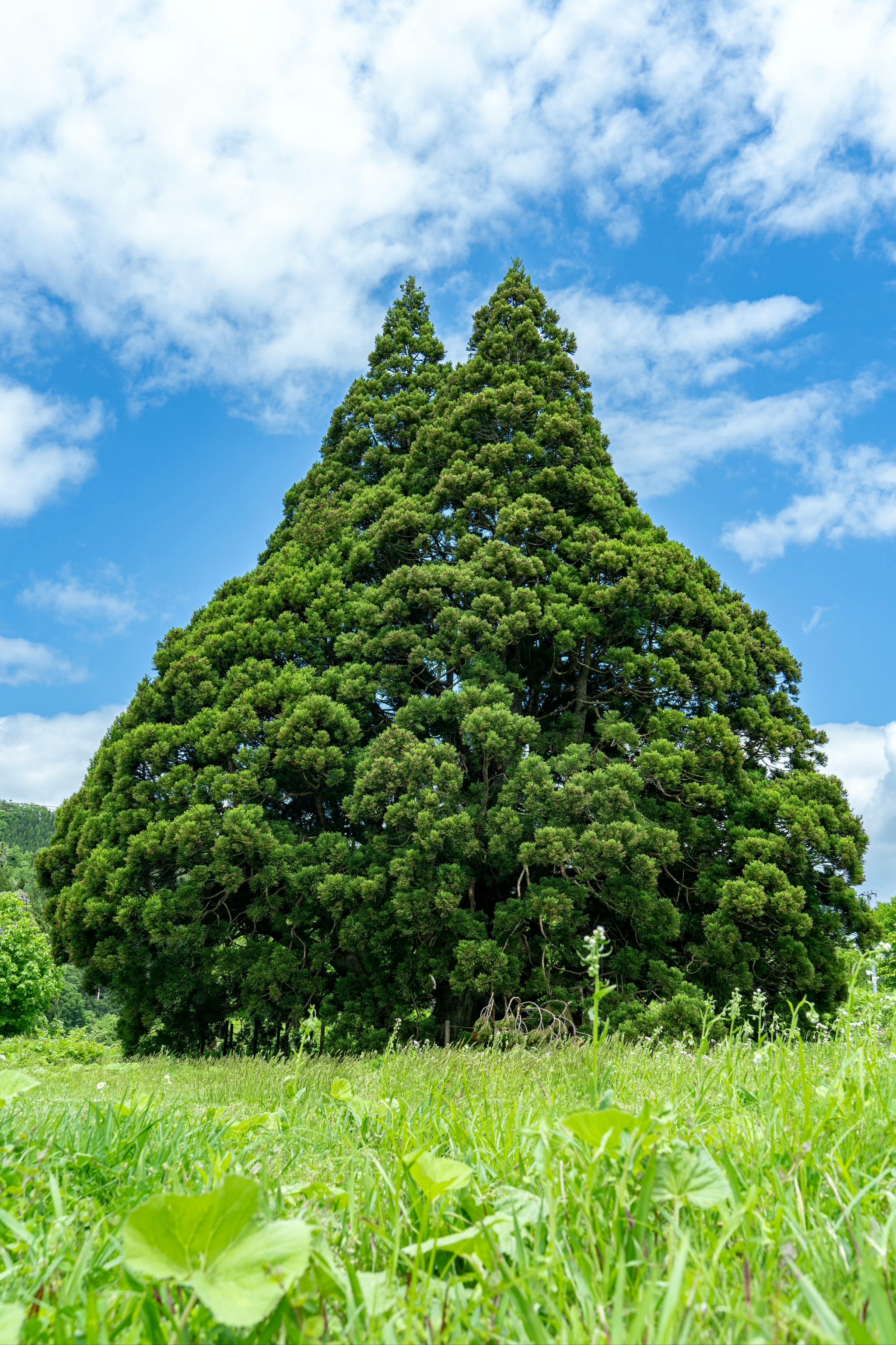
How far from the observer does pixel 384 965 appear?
975 centimetres

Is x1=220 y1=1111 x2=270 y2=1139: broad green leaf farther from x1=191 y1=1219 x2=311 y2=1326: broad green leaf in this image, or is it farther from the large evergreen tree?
the large evergreen tree

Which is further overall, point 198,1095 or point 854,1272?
point 198,1095

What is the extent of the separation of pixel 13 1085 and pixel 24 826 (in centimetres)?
13392

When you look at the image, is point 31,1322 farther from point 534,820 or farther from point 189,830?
point 189,830

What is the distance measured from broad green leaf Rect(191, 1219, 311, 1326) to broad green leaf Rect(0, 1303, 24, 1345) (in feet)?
0.67

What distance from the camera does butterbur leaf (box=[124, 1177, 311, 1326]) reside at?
0.85 meters

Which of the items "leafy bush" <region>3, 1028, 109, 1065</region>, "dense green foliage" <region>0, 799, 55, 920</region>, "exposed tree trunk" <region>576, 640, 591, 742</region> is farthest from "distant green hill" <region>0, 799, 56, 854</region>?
"exposed tree trunk" <region>576, 640, 591, 742</region>

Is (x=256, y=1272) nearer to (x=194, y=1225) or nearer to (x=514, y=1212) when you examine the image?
(x=194, y=1225)

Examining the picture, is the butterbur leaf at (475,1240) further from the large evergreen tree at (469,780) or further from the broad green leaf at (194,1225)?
the large evergreen tree at (469,780)

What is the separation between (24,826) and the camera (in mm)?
116562

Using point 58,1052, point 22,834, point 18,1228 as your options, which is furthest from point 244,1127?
point 22,834

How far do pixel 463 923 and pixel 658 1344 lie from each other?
8.63m

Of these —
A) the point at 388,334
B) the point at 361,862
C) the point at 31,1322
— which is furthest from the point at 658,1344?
the point at 388,334

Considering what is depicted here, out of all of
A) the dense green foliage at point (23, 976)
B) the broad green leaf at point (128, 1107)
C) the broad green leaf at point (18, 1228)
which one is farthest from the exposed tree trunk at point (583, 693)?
the dense green foliage at point (23, 976)
